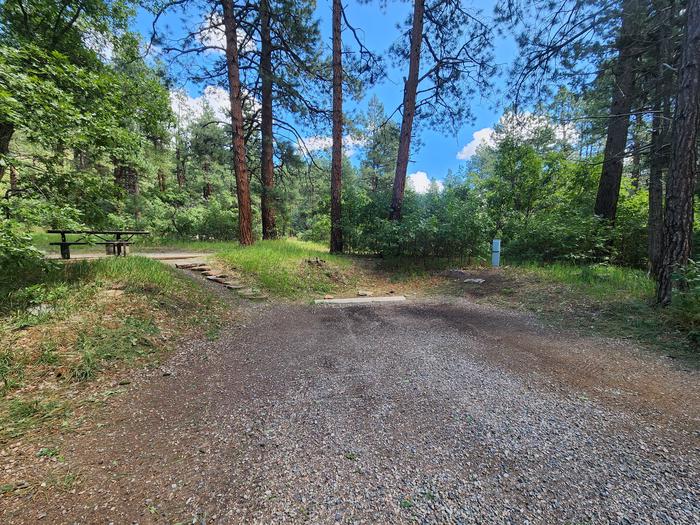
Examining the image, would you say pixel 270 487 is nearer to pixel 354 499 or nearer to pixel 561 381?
pixel 354 499

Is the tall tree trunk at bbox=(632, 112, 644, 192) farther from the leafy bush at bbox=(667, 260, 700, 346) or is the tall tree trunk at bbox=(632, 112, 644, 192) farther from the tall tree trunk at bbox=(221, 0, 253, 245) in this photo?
the tall tree trunk at bbox=(221, 0, 253, 245)

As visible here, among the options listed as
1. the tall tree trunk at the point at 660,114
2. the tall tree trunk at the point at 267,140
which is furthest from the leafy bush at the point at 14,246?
the tall tree trunk at the point at 660,114

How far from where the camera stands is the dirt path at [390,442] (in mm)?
1311

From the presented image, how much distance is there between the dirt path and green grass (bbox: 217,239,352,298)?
9.32 feet

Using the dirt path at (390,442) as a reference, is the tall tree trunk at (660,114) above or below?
above

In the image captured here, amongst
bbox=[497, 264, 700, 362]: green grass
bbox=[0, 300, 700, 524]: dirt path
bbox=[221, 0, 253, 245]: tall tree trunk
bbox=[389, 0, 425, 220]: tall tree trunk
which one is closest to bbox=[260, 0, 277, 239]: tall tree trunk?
bbox=[221, 0, 253, 245]: tall tree trunk

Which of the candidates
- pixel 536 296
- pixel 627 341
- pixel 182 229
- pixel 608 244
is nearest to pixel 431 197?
pixel 536 296

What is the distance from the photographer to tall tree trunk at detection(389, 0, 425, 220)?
25.5 feet

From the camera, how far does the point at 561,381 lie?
242 cm

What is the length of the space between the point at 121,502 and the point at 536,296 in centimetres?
597

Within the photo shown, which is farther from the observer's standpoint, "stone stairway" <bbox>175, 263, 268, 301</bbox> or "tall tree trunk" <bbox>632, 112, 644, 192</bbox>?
"tall tree trunk" <bbox>632, 112, 644, 192</bbox>

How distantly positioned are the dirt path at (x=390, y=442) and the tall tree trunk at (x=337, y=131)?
20.1 feet

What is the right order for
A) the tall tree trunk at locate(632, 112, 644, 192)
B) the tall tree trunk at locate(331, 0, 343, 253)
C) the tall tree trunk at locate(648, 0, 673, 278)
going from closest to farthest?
the tall tree trunk at locate(648, 0, 673, 278), the tall tree trunk at locate(632, 112, 644, 192), the tall tree trunk at locate(331, 0, 343, 253)

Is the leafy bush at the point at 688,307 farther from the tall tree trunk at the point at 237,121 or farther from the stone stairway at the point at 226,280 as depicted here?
the tall tree trunk at the point at 237,121
